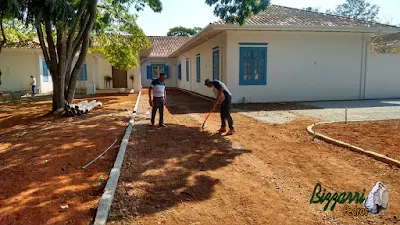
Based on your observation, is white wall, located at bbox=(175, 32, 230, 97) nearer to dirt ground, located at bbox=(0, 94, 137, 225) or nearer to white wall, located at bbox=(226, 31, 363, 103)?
white wall, located at bbox=(226, 31, 363, 103)

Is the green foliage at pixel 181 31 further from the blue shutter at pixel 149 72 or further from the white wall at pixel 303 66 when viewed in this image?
the white wall at pixel 303 66

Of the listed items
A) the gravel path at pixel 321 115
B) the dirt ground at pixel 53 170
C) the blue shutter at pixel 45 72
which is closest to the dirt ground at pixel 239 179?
the dirt ground at pixel 53 170

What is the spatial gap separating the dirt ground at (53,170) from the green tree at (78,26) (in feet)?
9.32

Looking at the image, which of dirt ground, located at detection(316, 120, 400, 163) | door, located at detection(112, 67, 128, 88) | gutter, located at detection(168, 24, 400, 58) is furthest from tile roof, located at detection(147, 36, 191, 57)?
dirt ground, located at detection(316, 120, 400, 163)

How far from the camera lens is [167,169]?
16.2ft

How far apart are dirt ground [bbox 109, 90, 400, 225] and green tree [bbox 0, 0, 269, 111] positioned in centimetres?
430

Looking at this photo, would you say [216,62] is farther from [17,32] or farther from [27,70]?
[27,70]

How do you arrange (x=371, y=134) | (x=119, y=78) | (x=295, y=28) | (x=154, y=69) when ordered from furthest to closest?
(x=154, y=69), (x=119, y=78), (x=295, y=28), (x=371, y=134)

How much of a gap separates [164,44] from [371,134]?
97.6ft

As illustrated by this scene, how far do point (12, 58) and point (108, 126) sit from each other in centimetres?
1699

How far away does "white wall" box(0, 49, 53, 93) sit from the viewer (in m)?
21.8

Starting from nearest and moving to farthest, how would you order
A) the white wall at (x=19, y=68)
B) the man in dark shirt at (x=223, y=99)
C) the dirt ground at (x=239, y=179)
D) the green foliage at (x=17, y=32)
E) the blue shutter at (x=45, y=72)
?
the dirt ground at (x=239, y=179), the man in dark shirt at (x=223, y=99), the green foliage at (x=17, y=32), the white wall at (x=19, y=68), the blue shutter at (x=45, y=72)

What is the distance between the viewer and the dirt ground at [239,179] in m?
3.38
